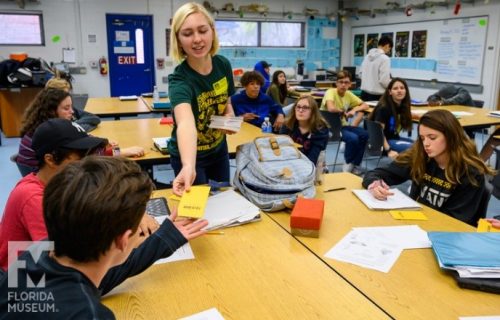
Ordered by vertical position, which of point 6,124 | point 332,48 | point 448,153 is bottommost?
point 6,124

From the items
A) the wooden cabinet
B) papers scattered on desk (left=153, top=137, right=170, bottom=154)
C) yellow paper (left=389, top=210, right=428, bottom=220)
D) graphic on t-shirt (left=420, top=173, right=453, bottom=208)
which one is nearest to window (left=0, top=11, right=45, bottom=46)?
the wooden cabinet

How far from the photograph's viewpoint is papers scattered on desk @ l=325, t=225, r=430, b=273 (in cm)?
146

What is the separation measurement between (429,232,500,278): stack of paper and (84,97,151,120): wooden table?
156 inches

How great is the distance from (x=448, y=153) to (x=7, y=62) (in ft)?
22.6

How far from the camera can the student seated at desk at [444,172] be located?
2.05m

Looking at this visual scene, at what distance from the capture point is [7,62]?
669cm

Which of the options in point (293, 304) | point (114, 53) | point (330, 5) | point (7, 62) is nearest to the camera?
point (293, 304)

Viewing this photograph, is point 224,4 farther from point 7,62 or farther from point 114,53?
point 7,62

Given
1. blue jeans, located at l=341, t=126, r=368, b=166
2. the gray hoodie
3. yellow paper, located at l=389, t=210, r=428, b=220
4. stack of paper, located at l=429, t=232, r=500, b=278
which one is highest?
the gray hoodie

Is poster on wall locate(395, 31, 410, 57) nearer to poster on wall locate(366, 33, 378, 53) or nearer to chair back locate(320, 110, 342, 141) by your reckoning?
poster on wall locate(366, 33, 378, 53)

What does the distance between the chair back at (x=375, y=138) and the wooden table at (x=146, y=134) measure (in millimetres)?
1246

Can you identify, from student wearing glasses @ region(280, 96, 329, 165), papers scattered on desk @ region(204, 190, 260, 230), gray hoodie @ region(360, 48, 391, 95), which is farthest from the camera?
gray hoodie @ region(360, 48, 391, 95)

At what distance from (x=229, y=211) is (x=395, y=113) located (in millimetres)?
3173

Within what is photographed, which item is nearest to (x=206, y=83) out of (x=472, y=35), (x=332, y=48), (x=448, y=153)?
(x=448, y=153)
